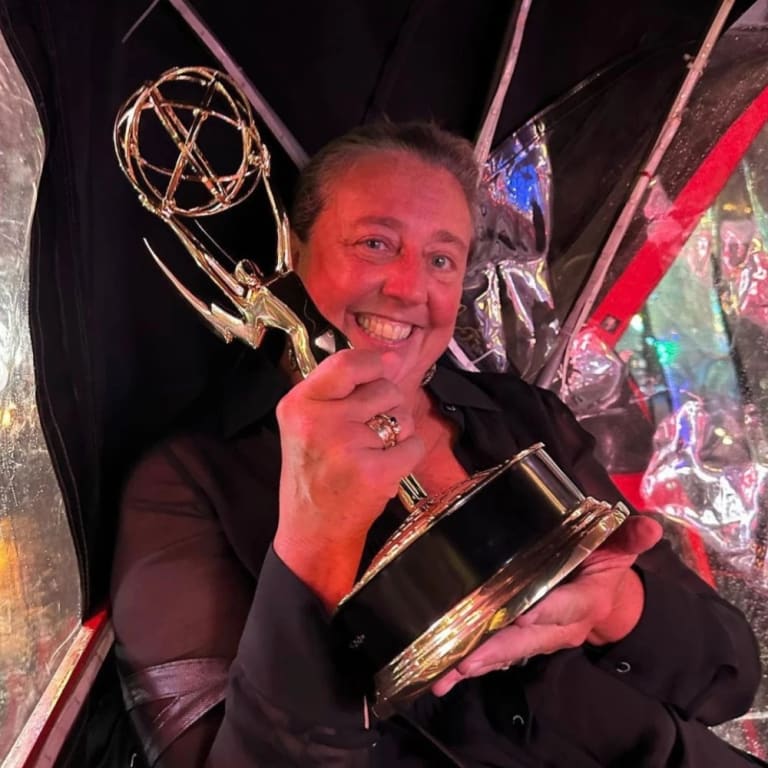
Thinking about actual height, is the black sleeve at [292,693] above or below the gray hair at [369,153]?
below

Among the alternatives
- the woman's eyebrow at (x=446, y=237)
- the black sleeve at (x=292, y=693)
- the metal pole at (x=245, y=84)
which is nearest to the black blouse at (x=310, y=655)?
the black sleeve at (x=292, y=693)

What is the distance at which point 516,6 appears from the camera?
112cm

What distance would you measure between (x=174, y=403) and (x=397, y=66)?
57 centimetres

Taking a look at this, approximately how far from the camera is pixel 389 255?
0.92m

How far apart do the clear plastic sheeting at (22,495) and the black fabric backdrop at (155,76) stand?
51 mm

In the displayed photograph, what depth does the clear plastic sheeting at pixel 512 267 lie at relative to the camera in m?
1.27

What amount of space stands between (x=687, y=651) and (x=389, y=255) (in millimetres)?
603

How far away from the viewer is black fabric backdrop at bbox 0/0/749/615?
726mm

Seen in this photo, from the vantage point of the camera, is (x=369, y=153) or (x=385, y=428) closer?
(x=385, y=428)

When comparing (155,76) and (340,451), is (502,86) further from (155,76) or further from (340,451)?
(340,451)

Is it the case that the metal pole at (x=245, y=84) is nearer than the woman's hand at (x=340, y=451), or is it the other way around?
the woman's hand at (x=340, y=451)

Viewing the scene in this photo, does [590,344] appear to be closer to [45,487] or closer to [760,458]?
[760,458]

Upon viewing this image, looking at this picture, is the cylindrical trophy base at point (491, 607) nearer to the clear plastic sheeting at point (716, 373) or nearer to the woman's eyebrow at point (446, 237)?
the woman's eyebrow at point (446, 237)

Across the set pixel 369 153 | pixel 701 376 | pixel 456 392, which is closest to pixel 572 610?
pixel 456 392
